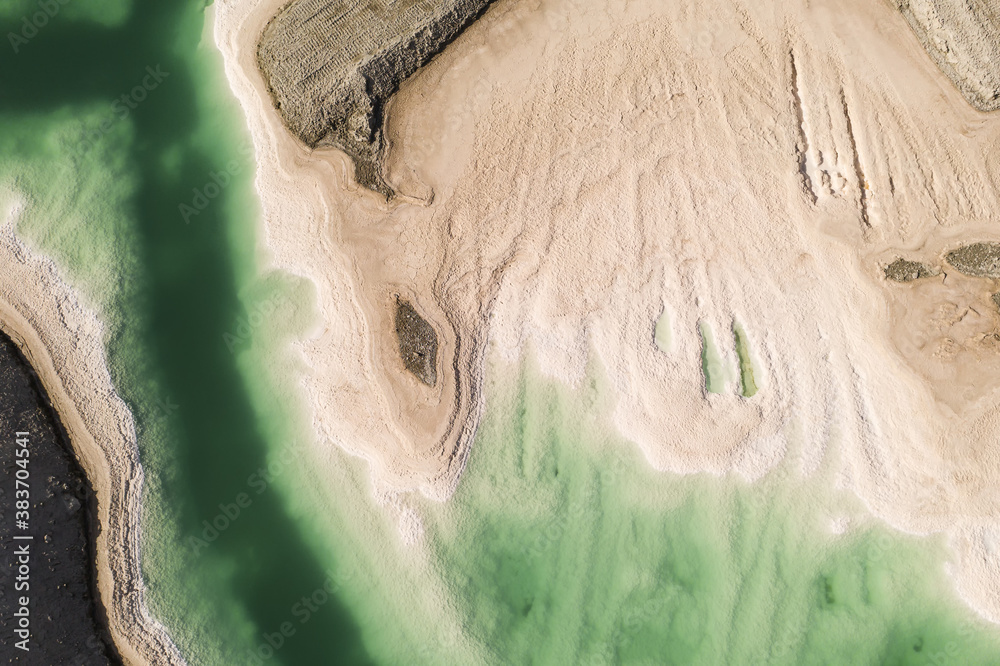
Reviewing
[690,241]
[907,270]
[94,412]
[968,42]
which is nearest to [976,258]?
[907,270]

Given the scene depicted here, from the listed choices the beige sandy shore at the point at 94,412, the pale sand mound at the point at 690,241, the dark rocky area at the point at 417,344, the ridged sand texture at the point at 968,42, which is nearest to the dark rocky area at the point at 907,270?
the pale sand mound at the point at 690,241

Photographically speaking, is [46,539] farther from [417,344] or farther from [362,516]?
[417,344]

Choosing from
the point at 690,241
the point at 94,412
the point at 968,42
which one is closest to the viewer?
the point at 968,42

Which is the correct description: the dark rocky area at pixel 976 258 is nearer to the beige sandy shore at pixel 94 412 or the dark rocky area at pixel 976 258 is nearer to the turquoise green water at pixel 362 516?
the turquoise green water at pixel 362 516

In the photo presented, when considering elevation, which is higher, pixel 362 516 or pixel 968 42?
pixel 968 42

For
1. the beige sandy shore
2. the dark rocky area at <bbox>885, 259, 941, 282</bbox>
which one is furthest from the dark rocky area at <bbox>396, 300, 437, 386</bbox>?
the dark rocky area at <bbox>885, 259, 941, 282</bbox>

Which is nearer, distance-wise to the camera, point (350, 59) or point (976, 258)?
point (976, 258)
